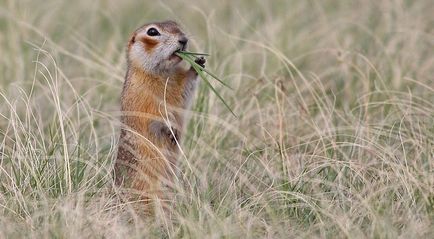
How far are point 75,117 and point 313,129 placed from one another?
1630mm

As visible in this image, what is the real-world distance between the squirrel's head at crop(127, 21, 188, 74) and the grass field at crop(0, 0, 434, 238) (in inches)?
21.3

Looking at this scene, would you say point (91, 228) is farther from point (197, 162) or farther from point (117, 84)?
point (117, 84)

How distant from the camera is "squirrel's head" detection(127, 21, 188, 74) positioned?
594 centimetres

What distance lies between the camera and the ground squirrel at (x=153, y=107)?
5.87 m

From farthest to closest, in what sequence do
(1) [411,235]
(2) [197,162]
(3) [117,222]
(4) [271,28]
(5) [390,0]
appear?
(5) [390,0]
(4) [271,28]
(2) [197,162]
(3) [117,222]
(1) [411,235]

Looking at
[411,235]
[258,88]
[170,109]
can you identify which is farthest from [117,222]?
[258,88]

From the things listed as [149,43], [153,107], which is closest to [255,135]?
[153,107]

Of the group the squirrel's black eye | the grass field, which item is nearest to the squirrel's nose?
the squirrel's black eye

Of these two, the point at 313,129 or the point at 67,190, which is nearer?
the point at 67,190

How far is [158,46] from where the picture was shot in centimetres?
598

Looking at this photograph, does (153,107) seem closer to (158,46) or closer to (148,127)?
(148,127)

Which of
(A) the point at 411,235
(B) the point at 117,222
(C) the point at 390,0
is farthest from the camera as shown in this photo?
(C) the point at 390,0

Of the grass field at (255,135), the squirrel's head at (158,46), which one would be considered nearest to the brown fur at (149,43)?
the squirrel's head at (158,46)

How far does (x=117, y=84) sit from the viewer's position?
26.2 feet
